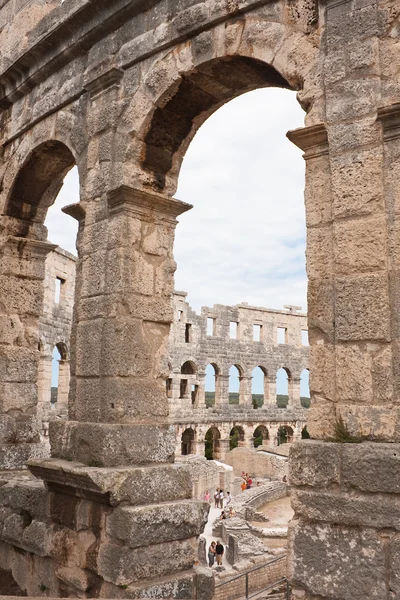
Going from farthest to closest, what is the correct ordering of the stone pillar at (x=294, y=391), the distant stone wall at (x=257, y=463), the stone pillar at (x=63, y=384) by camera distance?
the stone pillar at (x=294, y=391)
the distant stone wall at (x=257, y=463)
the stone pillar at (x=63, y=384)

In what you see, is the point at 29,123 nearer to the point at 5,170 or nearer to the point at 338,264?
Answer: the point at 5,170

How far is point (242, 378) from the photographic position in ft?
99.7

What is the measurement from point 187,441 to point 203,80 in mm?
24742

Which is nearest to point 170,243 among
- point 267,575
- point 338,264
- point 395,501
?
point 338,264

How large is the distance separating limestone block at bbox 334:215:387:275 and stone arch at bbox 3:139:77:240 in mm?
3972

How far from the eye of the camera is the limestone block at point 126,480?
14.0 ft

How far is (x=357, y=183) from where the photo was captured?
3.47 m

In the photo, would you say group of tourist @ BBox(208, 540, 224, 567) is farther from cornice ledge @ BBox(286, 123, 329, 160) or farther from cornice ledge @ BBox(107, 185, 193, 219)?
cornice ledge @ BBox(286, 123, 329, 160)

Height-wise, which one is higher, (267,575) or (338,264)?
(338,264)

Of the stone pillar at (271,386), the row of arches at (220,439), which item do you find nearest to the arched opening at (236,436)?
the row of arches at (220,439)

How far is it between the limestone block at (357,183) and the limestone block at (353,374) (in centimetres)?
84

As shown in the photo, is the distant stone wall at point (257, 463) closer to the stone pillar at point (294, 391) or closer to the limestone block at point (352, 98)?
the stone pillar at point (294, 391)

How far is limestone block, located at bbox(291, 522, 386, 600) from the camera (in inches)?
120

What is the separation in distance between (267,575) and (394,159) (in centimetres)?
1013
